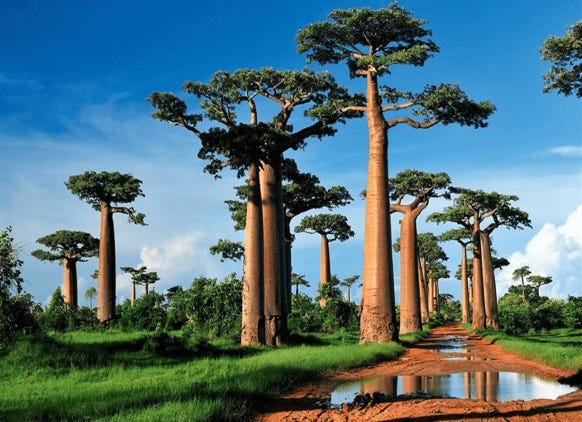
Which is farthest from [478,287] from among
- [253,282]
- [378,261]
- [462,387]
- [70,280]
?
[70,280]

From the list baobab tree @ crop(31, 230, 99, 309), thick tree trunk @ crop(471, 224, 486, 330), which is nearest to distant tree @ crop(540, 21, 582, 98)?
thick tree trunk @ crop(471, 224, 486, 330)

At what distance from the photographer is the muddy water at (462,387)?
9305 millimetres

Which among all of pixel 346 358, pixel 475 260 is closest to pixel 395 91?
pixel 346 358

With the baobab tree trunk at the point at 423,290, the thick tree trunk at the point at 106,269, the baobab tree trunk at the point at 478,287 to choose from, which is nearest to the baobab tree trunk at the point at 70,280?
the thick tree trunk at the point at 106,269

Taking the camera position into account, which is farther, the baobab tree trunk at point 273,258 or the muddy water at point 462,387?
the baobab tree trunk at point 273,258

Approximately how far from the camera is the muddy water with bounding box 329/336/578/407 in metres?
9.30

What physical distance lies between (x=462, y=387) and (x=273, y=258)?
1000 cm

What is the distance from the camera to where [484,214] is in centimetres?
3466

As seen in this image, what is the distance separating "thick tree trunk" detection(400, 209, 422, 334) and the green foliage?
1229cm

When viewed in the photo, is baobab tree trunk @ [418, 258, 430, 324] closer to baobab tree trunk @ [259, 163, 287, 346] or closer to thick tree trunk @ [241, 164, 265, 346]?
baobab tree trunk @ [259, 163, 287, 346]

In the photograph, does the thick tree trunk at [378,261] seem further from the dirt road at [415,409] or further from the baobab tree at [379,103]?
the dirt road at [415,409]

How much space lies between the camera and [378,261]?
18.8 meters

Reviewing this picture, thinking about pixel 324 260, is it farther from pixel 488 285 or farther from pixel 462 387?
pixel 462 387

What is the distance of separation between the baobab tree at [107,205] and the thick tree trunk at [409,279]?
45.4 feet
